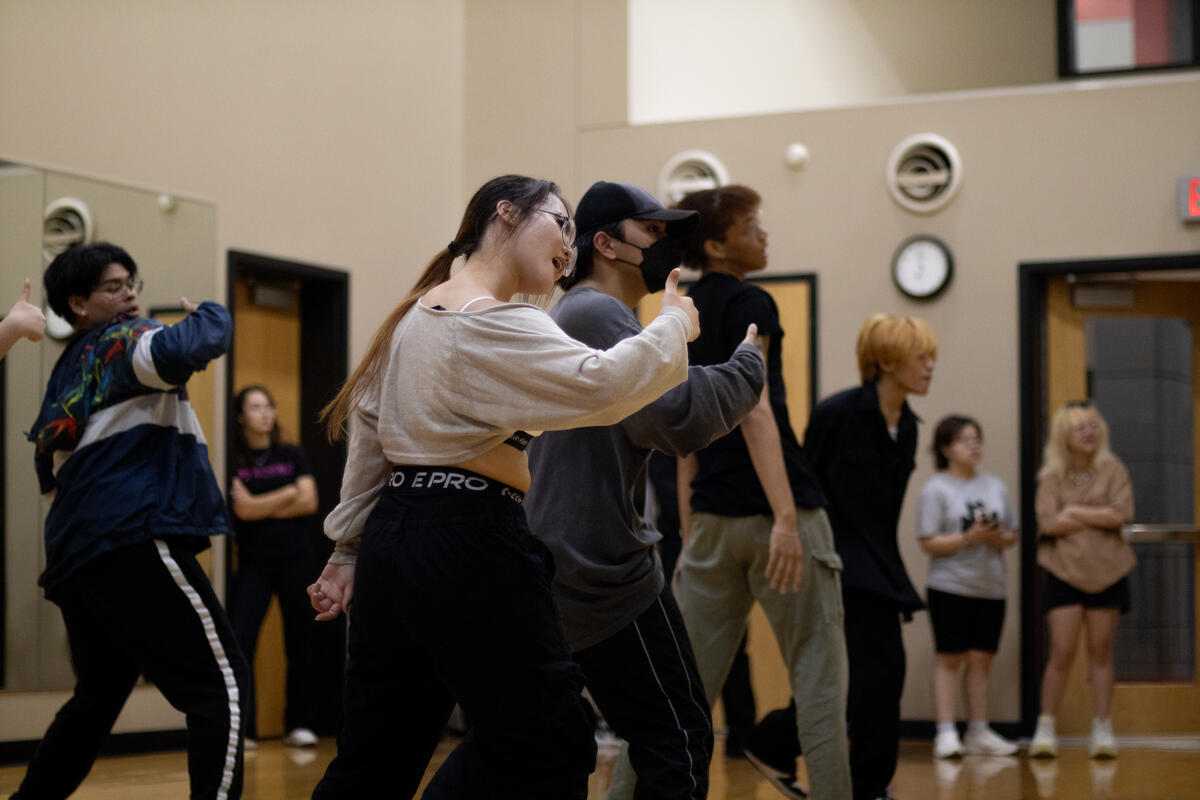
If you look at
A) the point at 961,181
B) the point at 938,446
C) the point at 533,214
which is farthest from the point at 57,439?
the point at 961,181

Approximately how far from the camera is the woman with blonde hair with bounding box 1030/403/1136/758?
5.64 m

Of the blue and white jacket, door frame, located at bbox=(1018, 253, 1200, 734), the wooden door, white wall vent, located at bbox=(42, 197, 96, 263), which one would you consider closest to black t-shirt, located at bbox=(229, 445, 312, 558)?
white wall vent, located at bbox=(42, 197, 96, 263)

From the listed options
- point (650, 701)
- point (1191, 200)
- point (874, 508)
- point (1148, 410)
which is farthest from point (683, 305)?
point (1148, 410)

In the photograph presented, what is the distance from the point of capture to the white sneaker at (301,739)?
5.78 metres

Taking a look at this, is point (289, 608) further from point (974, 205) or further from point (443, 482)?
point (443, 482)

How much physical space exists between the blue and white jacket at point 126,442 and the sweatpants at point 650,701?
108 centimetres

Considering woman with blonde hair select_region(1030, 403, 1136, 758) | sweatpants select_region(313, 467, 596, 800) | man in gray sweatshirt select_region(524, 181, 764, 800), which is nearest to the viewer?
sweatpants select_region(313, 467, 596, 800)

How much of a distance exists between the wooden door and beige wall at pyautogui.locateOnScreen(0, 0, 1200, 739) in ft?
0.89

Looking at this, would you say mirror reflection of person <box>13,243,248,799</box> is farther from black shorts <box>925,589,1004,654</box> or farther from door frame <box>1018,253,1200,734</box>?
door frame <box>1018,253,1200,734</box>

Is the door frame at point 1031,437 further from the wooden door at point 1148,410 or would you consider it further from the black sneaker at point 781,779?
the black sneaker at point 781,779

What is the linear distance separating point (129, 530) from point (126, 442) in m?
0.23

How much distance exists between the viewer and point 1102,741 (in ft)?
18.4

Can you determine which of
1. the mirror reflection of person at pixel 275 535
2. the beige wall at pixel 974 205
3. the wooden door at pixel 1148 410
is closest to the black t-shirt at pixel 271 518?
the mirror reflection of person at pixel 275 535

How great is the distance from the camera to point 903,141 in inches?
248
